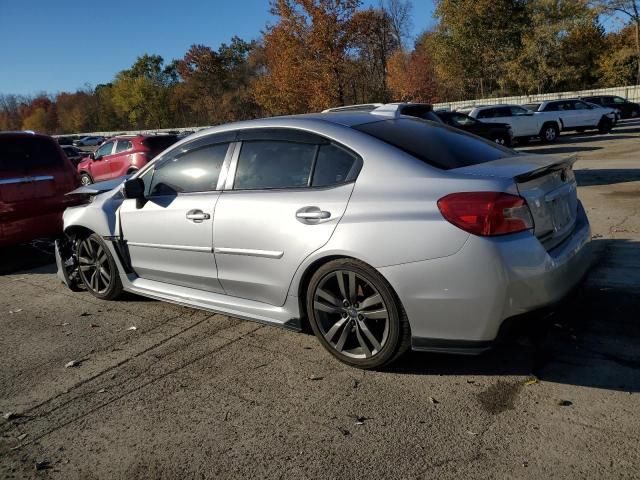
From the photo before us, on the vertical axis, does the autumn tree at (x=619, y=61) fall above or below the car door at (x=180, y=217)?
above

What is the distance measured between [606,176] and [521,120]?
37.1 ft

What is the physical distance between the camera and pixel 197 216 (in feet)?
13.5

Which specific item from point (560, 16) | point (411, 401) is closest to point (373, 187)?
point (411, 401)

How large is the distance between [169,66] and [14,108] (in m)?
70.2

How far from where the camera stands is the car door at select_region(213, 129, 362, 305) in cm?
343

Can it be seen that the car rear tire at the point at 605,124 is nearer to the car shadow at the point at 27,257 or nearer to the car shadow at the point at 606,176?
the car shadow at the point at 606,176

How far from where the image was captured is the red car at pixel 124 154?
610 inches

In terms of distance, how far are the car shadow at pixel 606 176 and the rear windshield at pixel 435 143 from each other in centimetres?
689

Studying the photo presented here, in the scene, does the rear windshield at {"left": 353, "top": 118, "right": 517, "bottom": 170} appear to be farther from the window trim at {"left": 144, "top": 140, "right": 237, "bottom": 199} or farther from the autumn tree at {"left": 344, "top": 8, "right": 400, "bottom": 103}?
the autumn tree at {"left": 344, "top": 8, "right": 400, "bottom": 103}

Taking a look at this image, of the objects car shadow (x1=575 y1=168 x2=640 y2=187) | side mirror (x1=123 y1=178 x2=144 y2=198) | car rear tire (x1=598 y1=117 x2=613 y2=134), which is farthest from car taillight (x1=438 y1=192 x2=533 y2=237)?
car rear tire (x1=598 y1=117 x2=613 y2=134)

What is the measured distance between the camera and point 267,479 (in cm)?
250

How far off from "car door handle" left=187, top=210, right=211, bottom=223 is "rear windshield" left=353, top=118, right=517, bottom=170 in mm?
1306

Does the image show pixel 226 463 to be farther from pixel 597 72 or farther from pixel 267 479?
pixel 597 72

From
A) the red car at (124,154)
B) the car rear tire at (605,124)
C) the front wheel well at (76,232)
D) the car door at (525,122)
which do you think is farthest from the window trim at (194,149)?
the car rear tire at (605,124)
